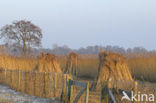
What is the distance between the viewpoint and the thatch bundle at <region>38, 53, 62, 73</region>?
17.2 m

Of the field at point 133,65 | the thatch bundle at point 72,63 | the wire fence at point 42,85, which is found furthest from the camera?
the thatch bundle at point 72,63

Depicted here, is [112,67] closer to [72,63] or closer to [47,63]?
[47,63]

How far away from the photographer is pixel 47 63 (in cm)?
1738

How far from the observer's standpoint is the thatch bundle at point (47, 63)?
17.2 meters

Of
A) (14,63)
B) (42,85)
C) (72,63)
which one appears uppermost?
(14,63)

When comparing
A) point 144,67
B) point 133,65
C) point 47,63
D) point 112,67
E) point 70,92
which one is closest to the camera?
point 70,92

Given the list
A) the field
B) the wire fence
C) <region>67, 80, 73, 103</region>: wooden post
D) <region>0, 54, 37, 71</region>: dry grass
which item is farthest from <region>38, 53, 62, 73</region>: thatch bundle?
<region>67, 80, 73, 103</region>: wooden post

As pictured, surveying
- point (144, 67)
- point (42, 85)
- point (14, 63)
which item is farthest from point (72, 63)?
point (42, 85)

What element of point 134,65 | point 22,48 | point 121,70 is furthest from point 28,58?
point 22,48

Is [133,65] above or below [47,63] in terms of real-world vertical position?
below

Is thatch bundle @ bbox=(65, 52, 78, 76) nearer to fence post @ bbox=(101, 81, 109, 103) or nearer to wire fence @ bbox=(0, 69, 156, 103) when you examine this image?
wire fence @ bbox=(0, 69, 156, 103)

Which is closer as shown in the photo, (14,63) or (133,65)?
(14,63)

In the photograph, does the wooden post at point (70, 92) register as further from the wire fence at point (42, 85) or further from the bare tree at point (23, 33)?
the bare tree at point (23, 33)

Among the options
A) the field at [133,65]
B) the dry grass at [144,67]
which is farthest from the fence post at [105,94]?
the dry grass at [144,67]
